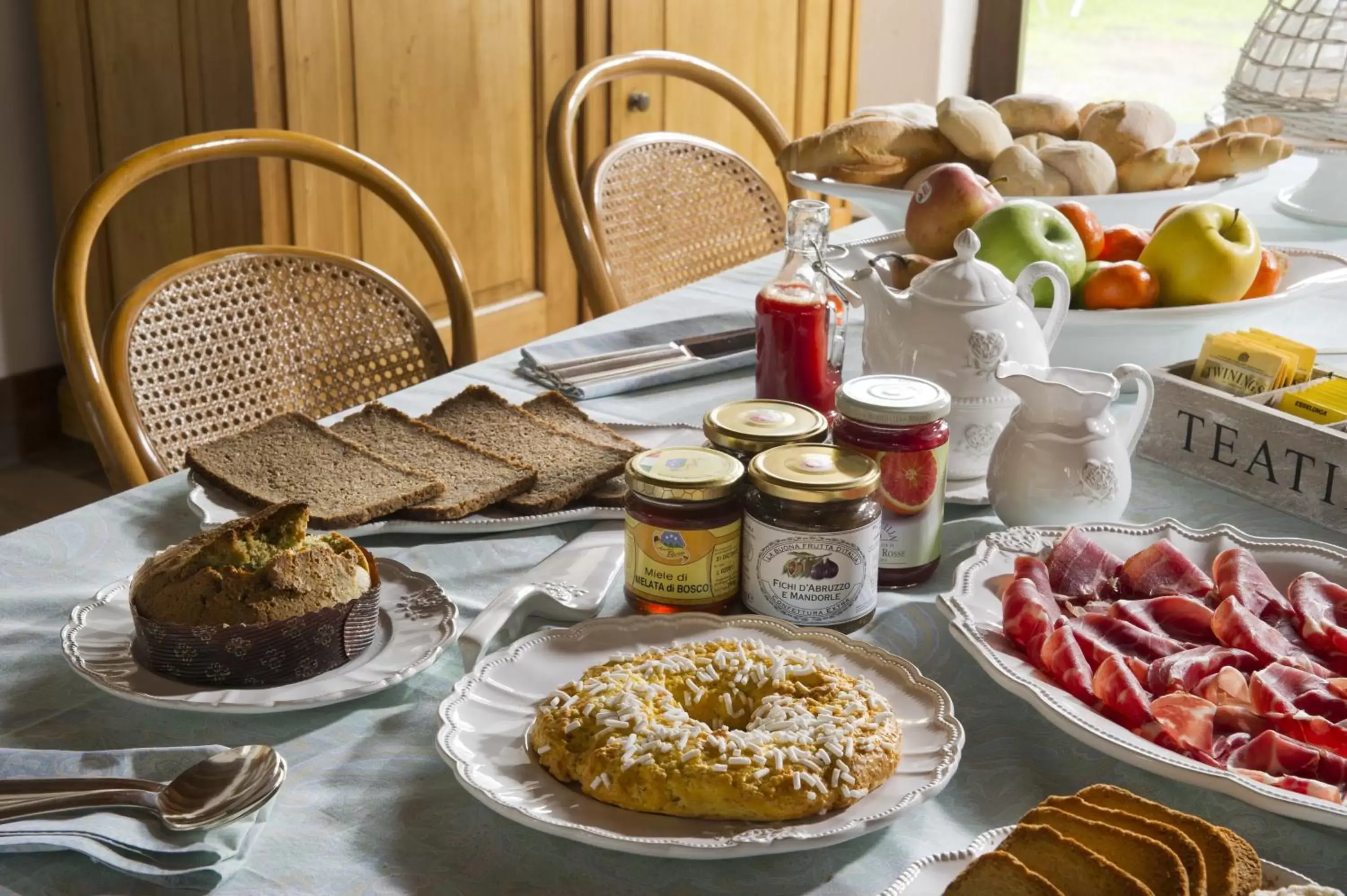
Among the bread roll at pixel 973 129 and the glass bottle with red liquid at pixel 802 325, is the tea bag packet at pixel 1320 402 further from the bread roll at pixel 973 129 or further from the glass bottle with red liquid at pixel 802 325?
the bread roll at pixel 973 129

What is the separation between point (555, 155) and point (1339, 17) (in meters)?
1.19

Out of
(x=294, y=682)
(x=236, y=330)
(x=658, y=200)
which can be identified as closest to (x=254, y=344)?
(x=236, y=330)

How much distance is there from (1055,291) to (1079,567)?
35cm

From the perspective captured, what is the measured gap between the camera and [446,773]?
0.74 metres

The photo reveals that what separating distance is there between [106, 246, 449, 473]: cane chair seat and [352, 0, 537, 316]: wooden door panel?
0.98 meters

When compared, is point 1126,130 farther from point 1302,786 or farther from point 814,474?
point 1302,786

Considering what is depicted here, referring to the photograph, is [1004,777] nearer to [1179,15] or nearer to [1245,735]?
[1245,735]

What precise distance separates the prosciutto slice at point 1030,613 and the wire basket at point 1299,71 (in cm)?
138

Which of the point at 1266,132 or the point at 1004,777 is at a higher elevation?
the point at 1266,132

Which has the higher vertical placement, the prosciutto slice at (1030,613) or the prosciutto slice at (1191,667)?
the prosciutto slice at (1030,613)

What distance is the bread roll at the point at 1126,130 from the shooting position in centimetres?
166

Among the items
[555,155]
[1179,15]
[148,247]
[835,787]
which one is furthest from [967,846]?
[1179,15]

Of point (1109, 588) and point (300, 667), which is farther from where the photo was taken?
point (1109, 588)

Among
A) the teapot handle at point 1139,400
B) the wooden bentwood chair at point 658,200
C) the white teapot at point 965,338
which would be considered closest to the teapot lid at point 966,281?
the white teapot at point 965,338
